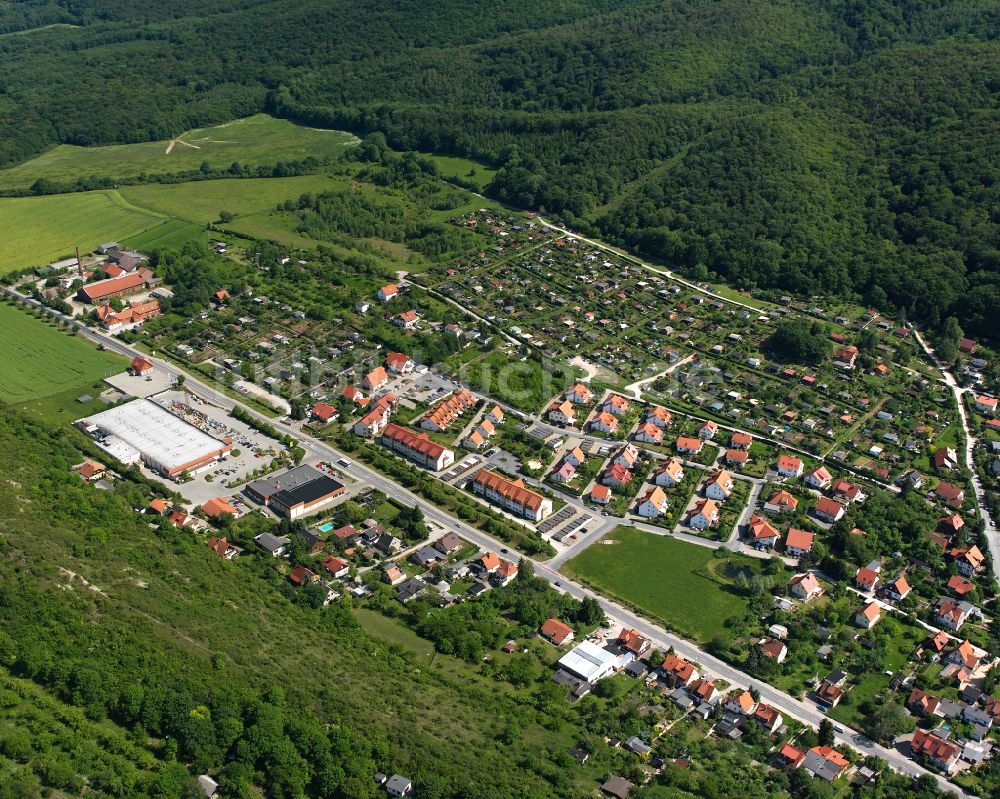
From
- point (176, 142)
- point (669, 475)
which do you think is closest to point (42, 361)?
point (669, 475)

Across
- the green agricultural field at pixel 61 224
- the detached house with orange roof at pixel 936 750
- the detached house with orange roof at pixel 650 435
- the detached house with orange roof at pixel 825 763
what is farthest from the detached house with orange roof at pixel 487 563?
the green agricultural field at pixel 61 224

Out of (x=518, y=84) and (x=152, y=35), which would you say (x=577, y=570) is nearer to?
(x=518, y=84)

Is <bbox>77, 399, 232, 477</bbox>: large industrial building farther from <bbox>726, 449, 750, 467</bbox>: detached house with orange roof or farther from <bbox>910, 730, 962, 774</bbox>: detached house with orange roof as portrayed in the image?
<bbox>910, 730, 962, 774</bbox>: detached house with orange roof

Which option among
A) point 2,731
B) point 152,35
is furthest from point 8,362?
point 152,35

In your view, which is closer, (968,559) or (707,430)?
(968,559)

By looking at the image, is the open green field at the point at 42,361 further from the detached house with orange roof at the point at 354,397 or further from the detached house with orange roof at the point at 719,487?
the detached house with orange roof at the point at 719,487

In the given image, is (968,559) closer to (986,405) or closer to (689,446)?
(689,446)
